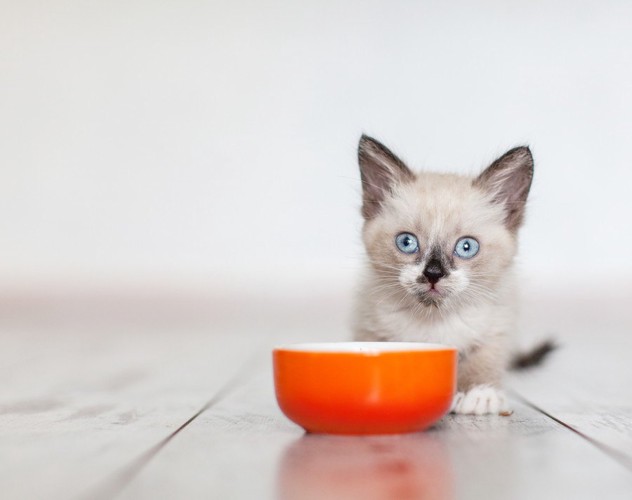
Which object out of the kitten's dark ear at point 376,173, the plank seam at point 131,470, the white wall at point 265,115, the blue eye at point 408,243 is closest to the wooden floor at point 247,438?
the plank seam at point 131,470

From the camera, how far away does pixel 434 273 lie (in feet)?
5.92

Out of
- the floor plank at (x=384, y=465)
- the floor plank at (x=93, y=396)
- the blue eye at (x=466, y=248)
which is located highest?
the blue eye at (x=466, y=248)

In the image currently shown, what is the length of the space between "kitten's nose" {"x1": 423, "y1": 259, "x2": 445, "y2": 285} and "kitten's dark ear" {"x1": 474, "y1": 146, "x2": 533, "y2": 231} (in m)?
0.29

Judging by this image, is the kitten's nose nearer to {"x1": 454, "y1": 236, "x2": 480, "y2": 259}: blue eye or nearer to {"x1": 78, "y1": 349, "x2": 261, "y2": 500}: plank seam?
{"x1": 454, "y1": 236, "x2": 480, "y2": 259}: blue eye

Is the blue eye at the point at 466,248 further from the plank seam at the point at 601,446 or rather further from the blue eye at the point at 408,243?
the plank seam at the point at 601,446

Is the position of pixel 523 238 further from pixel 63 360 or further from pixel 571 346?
pixel 63 360

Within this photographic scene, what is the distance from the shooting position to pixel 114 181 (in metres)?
4.51

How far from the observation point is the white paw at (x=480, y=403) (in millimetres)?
1716

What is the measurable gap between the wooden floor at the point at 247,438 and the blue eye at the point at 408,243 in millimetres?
433

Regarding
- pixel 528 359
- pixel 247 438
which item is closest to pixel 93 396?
pixel 247 438

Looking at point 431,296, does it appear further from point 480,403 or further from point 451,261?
point 480,403

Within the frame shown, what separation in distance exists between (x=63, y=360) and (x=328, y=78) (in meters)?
2.27

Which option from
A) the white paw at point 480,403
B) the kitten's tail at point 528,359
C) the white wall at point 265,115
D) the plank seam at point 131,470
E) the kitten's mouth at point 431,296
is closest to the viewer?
the plank seam at point 131,470

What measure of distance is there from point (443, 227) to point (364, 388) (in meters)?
0.66
